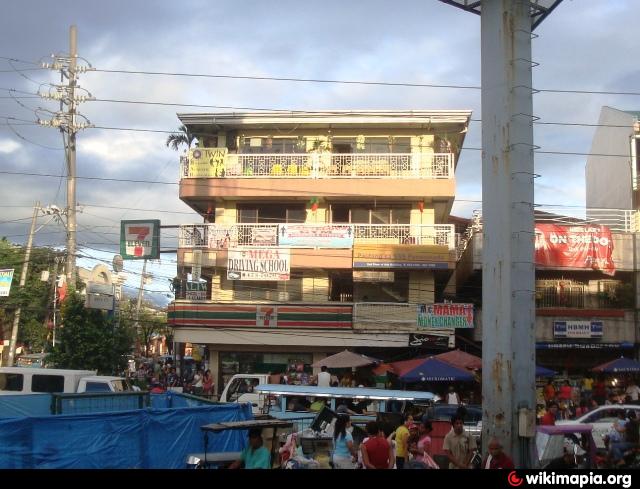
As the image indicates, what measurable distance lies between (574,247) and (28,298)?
37586mm

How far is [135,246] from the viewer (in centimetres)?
2892

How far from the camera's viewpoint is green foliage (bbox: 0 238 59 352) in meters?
50.8

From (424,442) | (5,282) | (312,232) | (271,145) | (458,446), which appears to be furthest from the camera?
(5,282)

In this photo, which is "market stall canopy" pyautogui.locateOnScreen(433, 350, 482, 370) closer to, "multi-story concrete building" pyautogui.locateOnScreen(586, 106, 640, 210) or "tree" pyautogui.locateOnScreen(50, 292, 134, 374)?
"multi-story concrete building" pyautogui.locateOnScreen(586, 106, 640, 210)

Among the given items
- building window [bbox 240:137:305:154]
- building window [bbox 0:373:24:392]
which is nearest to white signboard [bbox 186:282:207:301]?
building window [bbox 240:137:305:154]

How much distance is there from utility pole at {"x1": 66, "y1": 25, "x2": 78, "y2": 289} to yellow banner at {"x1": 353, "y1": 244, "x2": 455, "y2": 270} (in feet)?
38.1

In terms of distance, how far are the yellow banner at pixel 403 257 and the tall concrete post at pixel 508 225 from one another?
1655 cm

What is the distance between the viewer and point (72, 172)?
31672mm

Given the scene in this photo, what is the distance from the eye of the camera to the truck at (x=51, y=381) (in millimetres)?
22359

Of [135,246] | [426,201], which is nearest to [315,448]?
[135,246]

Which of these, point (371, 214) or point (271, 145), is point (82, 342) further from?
point (371, 214)

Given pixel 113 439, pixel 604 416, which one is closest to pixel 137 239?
pixel 113 439

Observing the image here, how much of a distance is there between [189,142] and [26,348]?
33.3m

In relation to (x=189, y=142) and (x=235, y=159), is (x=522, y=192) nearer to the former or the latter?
(x=235, y=159)
